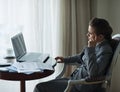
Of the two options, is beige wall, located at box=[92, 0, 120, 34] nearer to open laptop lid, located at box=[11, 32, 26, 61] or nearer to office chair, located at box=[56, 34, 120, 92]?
office chair, located at box=[56, 34, 120, 92]

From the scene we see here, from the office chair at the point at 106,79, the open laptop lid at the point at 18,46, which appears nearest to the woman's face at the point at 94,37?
the office chair at the point at 106,79

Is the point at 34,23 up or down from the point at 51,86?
up

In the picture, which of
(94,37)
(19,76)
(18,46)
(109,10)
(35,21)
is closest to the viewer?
(19,76)

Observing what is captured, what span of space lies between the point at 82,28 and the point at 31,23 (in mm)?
624

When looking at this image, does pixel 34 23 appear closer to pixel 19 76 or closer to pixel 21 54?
pixel 21 54

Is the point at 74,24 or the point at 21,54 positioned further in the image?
the point at 74,24

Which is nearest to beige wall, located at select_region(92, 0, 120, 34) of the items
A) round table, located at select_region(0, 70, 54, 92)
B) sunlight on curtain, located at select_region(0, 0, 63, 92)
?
sunlight on curtain, located at select_region(0, 0, 63, 92)

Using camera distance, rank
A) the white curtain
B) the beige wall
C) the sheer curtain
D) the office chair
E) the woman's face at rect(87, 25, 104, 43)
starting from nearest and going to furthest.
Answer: the office chair
the woman's face at rect(87, 25, 104, 43)
the white curtain
the sheer curtain
the beige wall

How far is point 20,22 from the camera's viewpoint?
10.6 ft

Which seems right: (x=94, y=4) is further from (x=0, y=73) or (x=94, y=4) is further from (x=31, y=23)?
(x=0, y=73)

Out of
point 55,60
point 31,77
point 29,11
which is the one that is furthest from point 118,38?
point 29,11

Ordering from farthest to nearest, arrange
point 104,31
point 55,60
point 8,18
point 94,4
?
1. point 94,4
2. point 8,18
3. point 55,60
4. point 104,31

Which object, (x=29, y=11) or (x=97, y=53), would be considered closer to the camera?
(x=97, y=53)

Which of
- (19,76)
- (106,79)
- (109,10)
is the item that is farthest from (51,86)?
(109,10)
